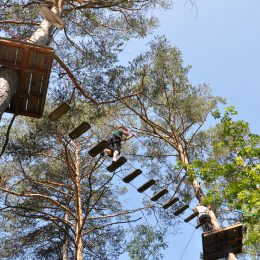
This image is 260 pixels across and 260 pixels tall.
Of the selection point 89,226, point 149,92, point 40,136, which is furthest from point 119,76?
point 89,226

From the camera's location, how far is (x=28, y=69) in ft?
18.4

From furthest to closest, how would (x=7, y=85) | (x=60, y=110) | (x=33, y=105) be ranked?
(x=60, y=110) → (x=33, y=105) → (x=7, y=85)

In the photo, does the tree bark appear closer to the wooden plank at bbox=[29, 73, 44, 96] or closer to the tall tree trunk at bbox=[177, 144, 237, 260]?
the wooden plank at bbox=[29, 73, 44, 96]

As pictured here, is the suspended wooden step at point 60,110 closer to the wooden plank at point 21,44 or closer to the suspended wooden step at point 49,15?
the wooden plank at point 21,44

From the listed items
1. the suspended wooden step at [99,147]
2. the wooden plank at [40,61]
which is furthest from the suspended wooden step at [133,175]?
the wooden plank at [40,61]

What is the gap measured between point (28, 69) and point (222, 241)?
5658 mm

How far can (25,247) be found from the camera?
12.7 meters

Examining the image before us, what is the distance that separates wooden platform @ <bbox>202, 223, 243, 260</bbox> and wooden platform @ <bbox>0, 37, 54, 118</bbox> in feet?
15.3

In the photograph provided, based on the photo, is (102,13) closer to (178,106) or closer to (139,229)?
(178,106)

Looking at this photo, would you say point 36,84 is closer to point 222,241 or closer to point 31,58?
point 31,58

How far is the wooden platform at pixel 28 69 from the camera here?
17.6 feet

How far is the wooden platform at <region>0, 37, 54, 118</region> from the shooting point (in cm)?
538

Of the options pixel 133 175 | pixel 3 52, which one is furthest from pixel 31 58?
pixel 133 175

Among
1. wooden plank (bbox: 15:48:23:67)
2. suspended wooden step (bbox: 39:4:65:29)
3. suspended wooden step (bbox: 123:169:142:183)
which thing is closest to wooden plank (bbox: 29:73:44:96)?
wooden plank (bbox: 15:48:23:67)
